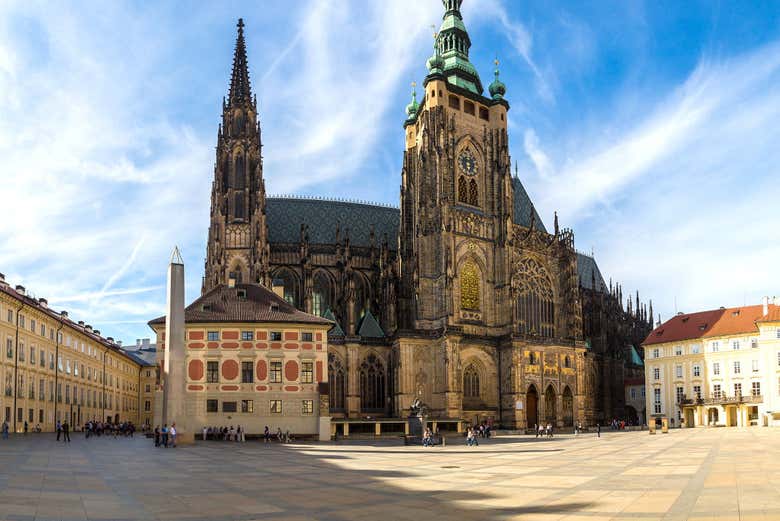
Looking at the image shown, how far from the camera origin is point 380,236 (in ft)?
315

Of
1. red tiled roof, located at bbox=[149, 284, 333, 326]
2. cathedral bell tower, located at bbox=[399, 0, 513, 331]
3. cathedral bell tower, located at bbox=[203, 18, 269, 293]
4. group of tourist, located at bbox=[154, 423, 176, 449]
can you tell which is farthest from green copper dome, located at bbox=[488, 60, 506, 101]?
group of tourist, located at bbox=[154, 423, 176, 449]

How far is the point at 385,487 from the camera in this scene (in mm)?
23984

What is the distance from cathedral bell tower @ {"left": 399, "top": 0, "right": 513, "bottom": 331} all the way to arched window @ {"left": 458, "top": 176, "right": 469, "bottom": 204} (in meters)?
0.11

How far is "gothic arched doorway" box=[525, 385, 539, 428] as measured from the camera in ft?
271

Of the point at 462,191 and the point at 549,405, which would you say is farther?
the point at 462,191

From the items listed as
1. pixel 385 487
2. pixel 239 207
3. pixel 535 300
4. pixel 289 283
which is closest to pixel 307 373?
pixel 289 283

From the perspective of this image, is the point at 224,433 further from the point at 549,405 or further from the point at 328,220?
the point at 328,220

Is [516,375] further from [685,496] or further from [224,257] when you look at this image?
[685,496]

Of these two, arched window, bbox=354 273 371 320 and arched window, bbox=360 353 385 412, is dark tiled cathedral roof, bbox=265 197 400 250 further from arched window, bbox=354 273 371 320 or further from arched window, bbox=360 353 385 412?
arched window, bbox=360 353 385 412

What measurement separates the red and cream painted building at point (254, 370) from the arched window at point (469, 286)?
88.6 feet

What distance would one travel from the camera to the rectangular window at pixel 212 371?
56875 millimetres

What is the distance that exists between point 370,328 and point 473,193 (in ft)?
62.8

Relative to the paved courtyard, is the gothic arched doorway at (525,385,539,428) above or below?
below

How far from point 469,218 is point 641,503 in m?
66.1
